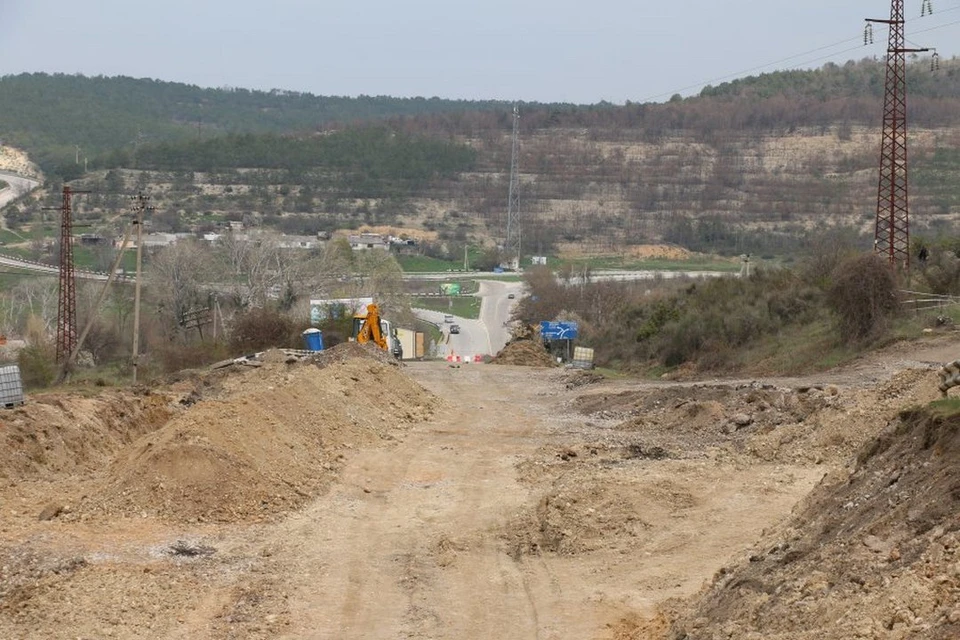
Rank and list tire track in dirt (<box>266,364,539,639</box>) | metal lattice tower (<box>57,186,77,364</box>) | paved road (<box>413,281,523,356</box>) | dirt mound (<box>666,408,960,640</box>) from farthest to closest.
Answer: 1. paved road (<box>413,281,523,356</box>)
2. metal lattice tower (<box>57,186,77,364</box>)
3. tire track in dirt (<box>266,364,539,639</box>)
4. dirt mound (<box>666,408,960,640</box>)

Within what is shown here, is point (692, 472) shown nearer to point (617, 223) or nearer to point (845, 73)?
point (617, 223)

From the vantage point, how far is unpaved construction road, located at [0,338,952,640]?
13273 millimetres

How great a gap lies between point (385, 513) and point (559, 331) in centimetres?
4150

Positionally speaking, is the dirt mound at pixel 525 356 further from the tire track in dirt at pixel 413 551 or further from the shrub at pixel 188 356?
the tire track in dirt at pixel 413 551

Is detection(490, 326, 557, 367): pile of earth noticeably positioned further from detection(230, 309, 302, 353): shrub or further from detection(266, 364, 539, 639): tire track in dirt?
detection(266, 364, 539, 639): tire track in dirt

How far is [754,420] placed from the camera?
25484 millimetres

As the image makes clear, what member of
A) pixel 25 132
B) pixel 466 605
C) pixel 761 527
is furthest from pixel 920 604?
pixel 25 132

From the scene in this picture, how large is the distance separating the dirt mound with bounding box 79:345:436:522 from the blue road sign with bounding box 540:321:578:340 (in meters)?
30.9

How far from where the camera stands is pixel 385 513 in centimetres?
1898

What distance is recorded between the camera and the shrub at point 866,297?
38938mm

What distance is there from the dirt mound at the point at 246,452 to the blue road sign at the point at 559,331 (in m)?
30.9

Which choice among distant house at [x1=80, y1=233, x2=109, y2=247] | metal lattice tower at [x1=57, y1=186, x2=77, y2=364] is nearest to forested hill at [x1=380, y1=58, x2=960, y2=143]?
distant house at [x1=80, y1=233, x2=109, y2=247]

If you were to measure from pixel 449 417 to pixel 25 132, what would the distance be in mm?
166598

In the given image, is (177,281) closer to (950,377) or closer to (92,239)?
(92,239)
